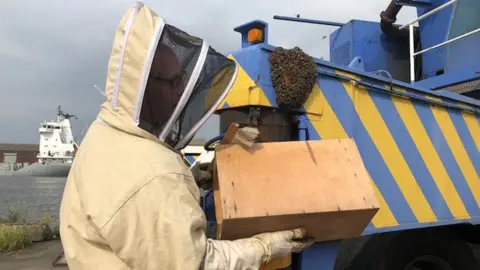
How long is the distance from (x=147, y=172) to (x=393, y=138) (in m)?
2.05

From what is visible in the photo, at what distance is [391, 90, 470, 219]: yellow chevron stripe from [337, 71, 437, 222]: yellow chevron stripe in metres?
0.19

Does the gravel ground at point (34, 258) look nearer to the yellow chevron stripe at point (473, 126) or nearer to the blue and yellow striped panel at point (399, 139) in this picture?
the blue and yellow striped panel at point (399, 139)

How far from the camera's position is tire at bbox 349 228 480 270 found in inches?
129

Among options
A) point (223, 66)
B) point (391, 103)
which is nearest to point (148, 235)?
point (223, 66)

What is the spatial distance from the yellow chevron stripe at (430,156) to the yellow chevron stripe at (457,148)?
0.60 feet

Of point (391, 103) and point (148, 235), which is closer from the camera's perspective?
point (148, 235)

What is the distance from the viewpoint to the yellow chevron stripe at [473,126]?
12.1 ft

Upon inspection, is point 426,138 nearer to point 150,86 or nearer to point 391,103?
point 391,103

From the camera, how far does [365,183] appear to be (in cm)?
240

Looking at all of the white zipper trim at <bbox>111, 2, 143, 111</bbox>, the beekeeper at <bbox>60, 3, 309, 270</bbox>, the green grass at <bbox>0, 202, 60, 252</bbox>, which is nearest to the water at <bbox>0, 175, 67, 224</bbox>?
the green grass at <bbox>0, 202, 60, 252</bbox>

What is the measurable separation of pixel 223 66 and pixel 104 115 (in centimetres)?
67

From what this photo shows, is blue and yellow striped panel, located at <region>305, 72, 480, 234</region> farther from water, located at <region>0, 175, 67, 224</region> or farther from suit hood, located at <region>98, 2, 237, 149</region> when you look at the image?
water, located at <region>0, 175, 67, 224</region>

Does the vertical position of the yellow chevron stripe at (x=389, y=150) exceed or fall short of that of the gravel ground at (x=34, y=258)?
it exceeds it

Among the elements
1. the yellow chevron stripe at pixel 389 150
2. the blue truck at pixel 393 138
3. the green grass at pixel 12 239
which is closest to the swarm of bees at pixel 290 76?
the blue truck at pixel 393 138
